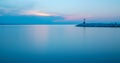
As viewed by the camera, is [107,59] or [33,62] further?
[107,59]

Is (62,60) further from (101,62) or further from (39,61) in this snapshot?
(101,62)

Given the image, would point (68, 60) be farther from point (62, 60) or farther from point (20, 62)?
point (20, 62)

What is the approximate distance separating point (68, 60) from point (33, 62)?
138 cm

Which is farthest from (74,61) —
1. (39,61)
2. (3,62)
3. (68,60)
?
(3,62)

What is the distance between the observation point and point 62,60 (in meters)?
5.66

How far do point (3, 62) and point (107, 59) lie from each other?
412cm

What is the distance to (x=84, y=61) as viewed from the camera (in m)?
5.54

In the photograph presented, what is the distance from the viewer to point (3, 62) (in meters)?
5.30

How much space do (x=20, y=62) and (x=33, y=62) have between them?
0.49m

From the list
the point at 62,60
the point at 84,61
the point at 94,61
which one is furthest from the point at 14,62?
the point at 94,61

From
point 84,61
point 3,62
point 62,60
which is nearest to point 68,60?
point 62,60

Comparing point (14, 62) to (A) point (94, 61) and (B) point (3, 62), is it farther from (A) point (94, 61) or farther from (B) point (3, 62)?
(A) point (94, 61)

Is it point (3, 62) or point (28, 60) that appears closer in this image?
point (3, 62)

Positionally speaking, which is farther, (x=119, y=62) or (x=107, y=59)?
(x=107, y=59)
